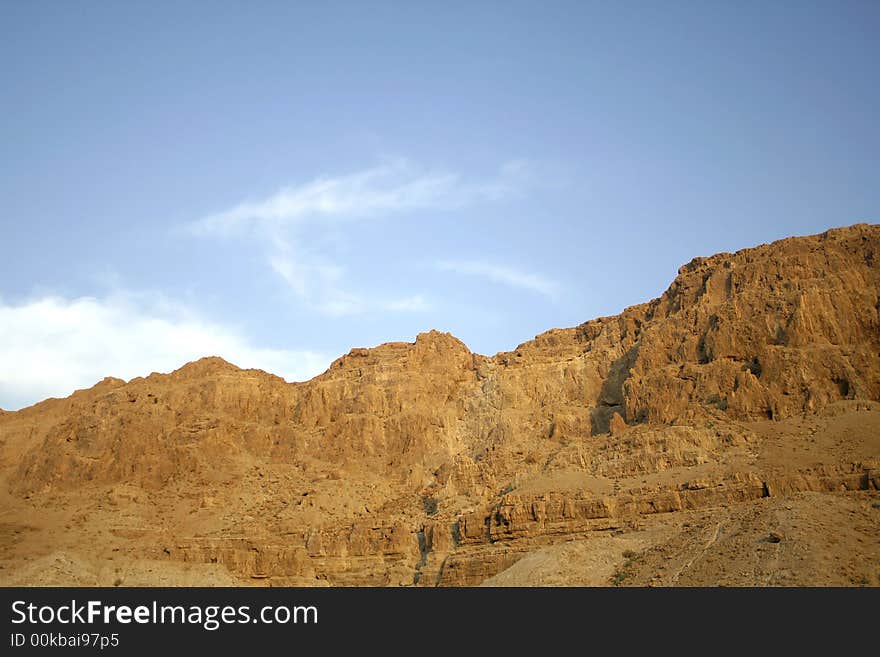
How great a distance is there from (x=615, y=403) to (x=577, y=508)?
23185 millimetres

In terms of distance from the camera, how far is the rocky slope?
6575cm

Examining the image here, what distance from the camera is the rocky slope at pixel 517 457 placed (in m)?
65.8

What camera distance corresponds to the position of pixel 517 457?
85188 mm

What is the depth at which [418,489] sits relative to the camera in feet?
297

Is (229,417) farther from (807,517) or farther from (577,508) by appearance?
(807,517)
